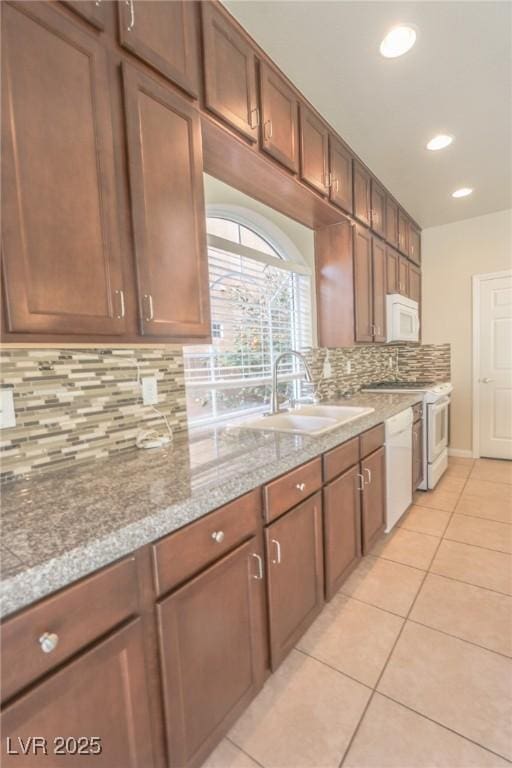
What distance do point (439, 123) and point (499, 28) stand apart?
0.63 m

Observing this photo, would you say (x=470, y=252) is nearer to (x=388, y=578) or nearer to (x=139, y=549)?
(x=388, y=578)

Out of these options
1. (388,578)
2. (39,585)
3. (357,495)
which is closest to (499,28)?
A: (357,495)

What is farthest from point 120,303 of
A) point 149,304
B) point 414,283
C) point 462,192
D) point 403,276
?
point 414,283

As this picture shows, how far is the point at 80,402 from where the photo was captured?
1.27 metres

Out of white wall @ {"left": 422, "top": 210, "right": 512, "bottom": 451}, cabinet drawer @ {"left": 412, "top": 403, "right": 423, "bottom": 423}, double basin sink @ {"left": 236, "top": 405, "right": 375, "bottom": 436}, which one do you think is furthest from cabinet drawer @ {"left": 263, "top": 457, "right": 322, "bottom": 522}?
white wall @ {"left": 422, "top": 210, "right": 512, "bottom": 451}

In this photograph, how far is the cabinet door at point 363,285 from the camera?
103 inches

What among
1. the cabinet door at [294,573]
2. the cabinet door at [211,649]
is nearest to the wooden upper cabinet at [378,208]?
the cabinet door at [294,573]

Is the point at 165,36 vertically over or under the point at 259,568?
over

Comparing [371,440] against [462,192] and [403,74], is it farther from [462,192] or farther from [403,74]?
[462,192]

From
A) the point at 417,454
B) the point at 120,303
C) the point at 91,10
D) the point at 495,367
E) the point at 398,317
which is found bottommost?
the point at 417,454

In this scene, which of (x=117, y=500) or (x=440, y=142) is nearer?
(x=117, y=500)

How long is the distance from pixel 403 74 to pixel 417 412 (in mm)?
2212

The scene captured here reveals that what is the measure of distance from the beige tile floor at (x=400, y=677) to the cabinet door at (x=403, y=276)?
2347 millimetres

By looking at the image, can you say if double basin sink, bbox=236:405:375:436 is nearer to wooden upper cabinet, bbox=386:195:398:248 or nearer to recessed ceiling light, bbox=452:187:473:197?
wooden upper cabinet, bbox=386:195:398:248
